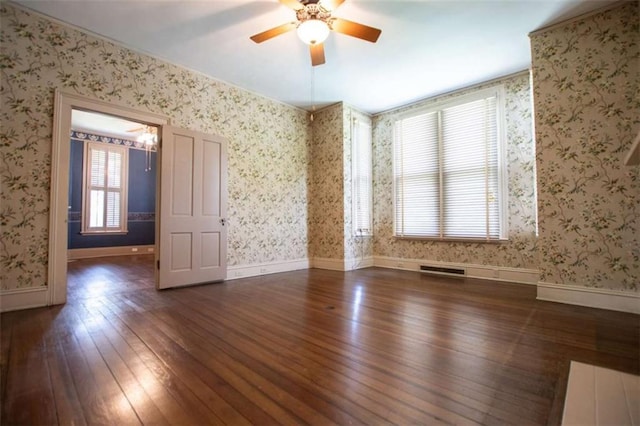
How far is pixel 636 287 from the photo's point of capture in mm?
2781

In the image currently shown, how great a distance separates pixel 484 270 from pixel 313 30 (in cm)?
405

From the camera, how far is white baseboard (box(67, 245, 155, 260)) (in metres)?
6.85

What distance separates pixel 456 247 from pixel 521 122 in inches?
81.1

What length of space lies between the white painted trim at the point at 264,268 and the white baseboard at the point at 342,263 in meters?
0.21

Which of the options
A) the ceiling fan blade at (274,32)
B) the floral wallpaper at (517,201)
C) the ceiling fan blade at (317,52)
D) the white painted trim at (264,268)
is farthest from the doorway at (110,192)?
the floral wallpaper at (517,201)

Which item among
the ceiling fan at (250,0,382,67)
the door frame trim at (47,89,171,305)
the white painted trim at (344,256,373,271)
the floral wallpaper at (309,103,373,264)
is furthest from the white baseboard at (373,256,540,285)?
the door frame trim at (47,89,171,305)

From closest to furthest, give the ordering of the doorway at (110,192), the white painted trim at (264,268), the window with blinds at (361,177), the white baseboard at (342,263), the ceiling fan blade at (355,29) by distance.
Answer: the ceiling fan blade at (355,29) → the white painted trim at (264,268) → the white baseboard at (342,263) → the window with blinds at (361,177) → the doorway at (110,192)

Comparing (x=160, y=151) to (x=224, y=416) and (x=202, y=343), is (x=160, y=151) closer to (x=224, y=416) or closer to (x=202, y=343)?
(x=202, y=343)

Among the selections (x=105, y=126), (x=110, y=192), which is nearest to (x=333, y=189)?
(x=105, y=126)

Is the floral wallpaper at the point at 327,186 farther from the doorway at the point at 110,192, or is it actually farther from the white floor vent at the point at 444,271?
the doorway at the point at 110,192

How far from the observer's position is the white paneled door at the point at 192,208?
12.3 ft

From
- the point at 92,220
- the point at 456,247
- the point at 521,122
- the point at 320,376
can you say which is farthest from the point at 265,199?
the point at 92,220

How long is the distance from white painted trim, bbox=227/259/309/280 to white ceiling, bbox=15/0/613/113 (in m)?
2.88

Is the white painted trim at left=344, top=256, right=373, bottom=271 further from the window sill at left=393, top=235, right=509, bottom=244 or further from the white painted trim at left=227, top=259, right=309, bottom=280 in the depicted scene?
the white painted trim at left=227, top=259, right=309, bottom=280
